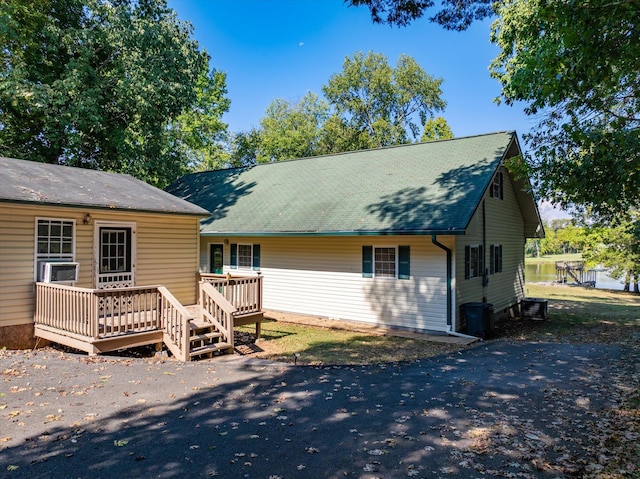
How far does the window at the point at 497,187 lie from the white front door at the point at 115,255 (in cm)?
1089

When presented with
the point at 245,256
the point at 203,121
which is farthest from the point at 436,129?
the point at 245,256

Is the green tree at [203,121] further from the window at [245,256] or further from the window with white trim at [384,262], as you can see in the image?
the window with white trim at [384,262]

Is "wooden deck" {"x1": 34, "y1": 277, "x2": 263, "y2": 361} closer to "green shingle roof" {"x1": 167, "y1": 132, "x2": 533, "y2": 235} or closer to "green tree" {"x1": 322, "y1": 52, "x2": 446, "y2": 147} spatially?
"green shingle roof" {"x1": 167, "y1": 132, "x2": 533, "y2": 235}

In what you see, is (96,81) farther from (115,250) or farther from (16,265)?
(16,265)

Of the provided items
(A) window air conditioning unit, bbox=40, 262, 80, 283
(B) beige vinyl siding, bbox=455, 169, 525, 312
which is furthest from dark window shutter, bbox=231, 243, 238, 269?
(B) beige vinyl siding, bbox=455, 169, 525, 312

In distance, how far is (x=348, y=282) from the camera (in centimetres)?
1242

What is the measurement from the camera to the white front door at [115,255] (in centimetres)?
958

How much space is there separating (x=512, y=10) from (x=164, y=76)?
14.2 meters

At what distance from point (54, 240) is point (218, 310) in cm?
376

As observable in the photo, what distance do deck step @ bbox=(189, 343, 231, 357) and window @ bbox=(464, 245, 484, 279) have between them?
7.03 m

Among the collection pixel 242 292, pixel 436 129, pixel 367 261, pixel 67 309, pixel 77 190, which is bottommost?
pixel 67 309

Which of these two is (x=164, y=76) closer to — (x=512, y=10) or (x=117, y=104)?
(x=117, y=104)

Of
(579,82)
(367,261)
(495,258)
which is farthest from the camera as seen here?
(495,258)

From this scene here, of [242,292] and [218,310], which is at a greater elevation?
[242,292]
